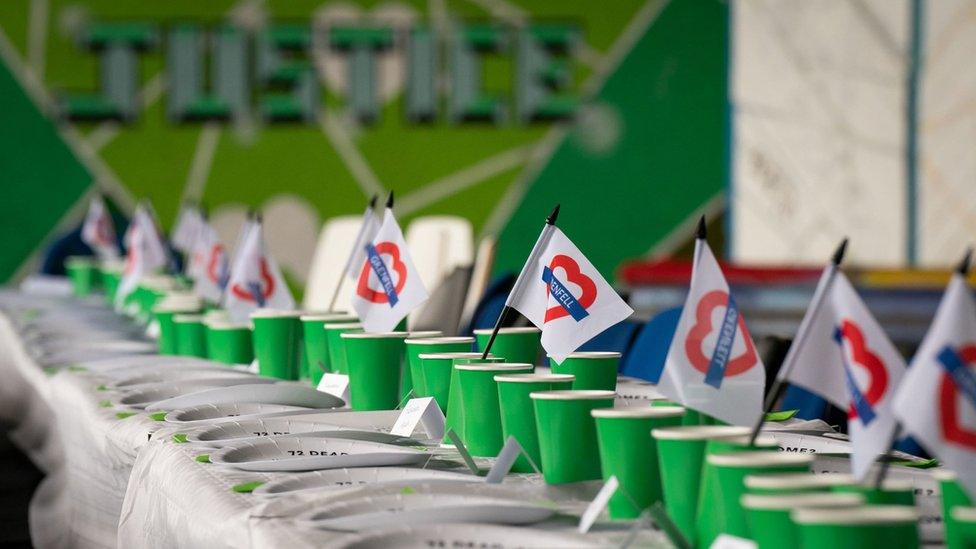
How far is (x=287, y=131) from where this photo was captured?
8891 millimetres

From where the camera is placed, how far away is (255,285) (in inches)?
114

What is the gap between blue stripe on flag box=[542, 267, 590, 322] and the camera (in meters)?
1.64

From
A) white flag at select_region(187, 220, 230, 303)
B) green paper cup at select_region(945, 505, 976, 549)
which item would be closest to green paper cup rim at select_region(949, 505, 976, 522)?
green paper cup at select_region(945, 505, 976, 549)

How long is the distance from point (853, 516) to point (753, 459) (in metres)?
0.15

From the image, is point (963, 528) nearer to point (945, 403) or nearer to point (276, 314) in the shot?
point (945, 403)

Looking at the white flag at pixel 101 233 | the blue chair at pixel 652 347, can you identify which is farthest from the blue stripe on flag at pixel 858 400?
the white flag at pixel 101 233

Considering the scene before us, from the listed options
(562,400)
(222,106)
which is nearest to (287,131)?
(222,106)

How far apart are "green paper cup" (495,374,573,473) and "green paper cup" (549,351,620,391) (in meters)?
0.14

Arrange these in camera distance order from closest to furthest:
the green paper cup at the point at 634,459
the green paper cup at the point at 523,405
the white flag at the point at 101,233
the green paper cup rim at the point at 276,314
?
the green paper cup at the point at 634,459 < the green paper cup at the point at 523,405 < the green paper cup rim at the point at 276,314 < the white flag at the point at 101,233

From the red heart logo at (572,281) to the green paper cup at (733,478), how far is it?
0.63 m

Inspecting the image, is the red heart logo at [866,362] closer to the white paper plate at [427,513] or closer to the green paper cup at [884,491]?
the green paper cup at [884,491]

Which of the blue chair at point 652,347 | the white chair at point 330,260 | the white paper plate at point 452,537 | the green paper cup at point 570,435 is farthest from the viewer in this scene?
the white chair at point 330,260

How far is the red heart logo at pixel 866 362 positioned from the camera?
102cm

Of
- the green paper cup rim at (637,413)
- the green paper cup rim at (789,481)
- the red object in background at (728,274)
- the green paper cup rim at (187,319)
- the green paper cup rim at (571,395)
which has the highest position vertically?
the green paper cup rim at (637,413)
